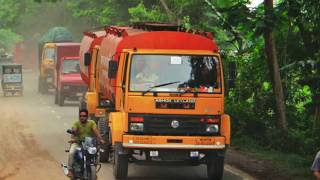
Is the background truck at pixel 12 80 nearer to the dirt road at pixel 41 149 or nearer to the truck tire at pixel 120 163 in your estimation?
the dirt road at pixel 41 149

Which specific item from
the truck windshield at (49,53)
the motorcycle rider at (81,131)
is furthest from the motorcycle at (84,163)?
the truck windshield at (49,53)

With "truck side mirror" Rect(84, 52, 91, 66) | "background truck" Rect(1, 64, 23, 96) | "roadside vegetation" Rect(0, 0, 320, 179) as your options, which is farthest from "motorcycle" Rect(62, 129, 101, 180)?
"background truck" Rect(1, 64, 23, 96)

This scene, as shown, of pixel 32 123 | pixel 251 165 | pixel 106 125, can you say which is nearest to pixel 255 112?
pixel 251 165

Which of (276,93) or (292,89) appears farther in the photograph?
(292,89)

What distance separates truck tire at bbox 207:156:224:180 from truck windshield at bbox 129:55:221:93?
4.54ft

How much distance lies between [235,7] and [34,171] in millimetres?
6050

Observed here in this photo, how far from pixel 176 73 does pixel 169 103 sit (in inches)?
25.4

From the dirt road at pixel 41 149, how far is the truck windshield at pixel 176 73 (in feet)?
6.74

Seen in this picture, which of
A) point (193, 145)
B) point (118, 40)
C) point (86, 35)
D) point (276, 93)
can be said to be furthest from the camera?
point (86, 35)

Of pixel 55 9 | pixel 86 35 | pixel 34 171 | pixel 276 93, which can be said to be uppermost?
pixel 55 9

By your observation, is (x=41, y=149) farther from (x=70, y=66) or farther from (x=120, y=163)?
(x=70, y=66)

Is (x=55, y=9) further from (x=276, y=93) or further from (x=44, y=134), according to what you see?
(x=276, y=93)

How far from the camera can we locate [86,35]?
2395 centimetres

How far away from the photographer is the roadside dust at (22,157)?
15697mm
